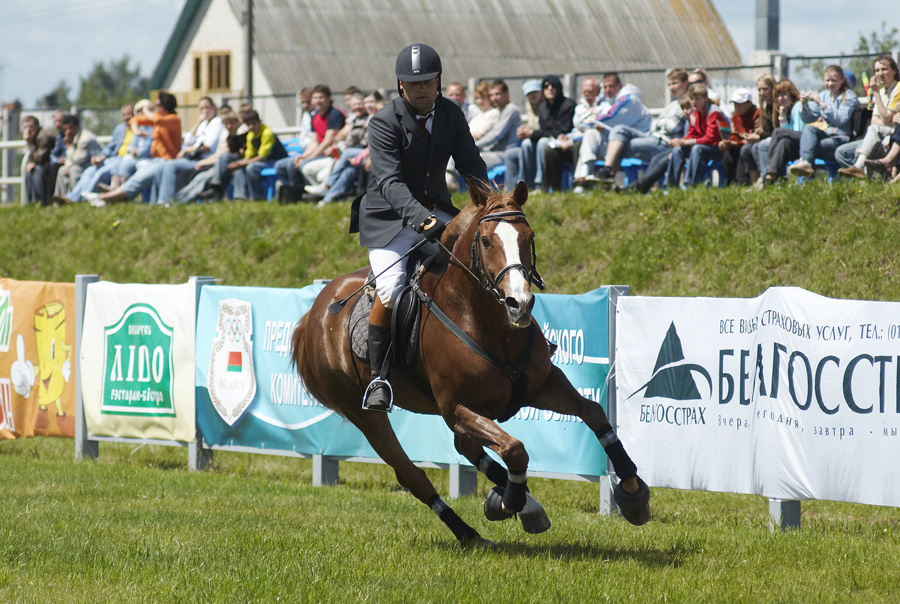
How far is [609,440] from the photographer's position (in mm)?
6957

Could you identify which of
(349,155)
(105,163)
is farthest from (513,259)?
(105,163)

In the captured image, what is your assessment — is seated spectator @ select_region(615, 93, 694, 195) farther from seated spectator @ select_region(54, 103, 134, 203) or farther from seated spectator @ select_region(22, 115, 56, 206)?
seated spectator @ select_region(22, 115, 56, 206)

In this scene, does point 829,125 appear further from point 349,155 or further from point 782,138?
point 349,155

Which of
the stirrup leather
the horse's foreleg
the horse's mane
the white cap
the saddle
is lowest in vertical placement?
the horse's foreleg

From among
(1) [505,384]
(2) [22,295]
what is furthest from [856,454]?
(2) [22,295]

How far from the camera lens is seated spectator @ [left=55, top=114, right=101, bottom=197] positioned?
23.2m

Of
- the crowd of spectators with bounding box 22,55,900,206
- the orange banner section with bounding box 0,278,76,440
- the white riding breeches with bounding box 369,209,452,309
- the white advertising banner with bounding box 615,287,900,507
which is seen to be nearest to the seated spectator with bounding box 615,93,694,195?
the crowd of spectators with bounding box 22,55,900,206

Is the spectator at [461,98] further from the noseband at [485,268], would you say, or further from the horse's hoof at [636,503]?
the horse's hoof at [636,503]

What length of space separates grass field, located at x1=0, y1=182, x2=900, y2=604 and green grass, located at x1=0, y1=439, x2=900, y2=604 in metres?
0.02

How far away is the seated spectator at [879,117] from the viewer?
41.1 ft

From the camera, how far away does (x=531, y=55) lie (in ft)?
173

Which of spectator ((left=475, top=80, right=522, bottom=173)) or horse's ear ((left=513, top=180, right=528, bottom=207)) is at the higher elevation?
spectator ((left=475, top=80, right=522, bottom=173))

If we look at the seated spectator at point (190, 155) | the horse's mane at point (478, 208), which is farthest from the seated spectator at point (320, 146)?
the horse's mane at point (478, 208)

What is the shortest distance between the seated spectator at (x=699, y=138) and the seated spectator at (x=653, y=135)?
356mm
